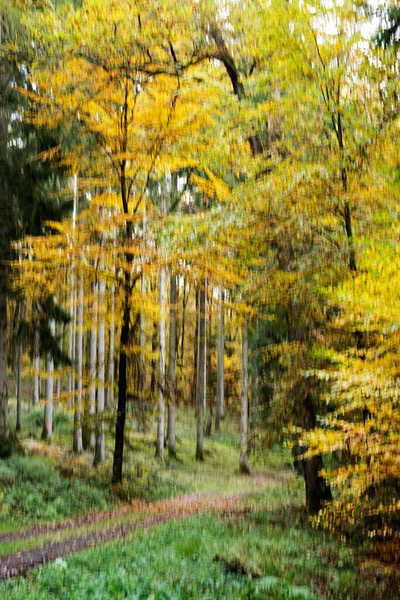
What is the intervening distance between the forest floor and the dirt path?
25 millimetres

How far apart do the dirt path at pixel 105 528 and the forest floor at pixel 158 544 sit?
0.08 ft

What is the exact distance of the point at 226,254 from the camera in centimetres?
1024

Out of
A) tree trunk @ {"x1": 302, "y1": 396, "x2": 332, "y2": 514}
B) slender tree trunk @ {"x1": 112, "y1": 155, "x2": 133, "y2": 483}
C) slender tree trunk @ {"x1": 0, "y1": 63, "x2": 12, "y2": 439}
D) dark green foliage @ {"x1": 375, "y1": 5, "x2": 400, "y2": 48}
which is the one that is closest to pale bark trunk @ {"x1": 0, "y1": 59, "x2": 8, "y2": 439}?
slender tree trunk @ {"x1": 0, "y1": 63, "x2": 12, "y2": 439}

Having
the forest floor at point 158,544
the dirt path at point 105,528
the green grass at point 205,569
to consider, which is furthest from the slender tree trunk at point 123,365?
the green grass at point 205,569

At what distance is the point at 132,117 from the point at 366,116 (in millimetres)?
6681

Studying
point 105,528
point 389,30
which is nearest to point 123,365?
point 105,528

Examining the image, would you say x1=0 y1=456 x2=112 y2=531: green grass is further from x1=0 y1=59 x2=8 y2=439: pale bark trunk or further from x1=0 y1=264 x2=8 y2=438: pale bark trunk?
x1=0 y1=59 x2=8 y2=439: pale bark trunk

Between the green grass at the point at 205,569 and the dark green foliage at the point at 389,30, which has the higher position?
the dark green foliage at the point at 389,30

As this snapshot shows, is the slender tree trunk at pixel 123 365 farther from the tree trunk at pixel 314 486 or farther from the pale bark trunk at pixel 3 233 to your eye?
the tree trunk at pixel 314 486

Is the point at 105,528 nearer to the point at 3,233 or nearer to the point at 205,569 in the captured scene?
the point at 205,569

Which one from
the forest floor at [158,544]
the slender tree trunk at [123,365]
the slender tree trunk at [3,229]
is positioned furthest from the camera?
the slender tree trunk at [123,365]

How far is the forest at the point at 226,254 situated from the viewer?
6.38 m

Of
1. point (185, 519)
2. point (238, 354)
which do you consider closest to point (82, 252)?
point (185, 519)

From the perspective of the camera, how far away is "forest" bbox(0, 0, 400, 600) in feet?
20.9
